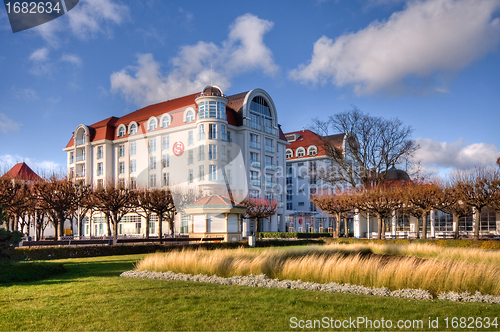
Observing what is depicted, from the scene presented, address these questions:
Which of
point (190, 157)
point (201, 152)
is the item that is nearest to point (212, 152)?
point (201, 152)

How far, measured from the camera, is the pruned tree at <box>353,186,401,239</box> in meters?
39.1

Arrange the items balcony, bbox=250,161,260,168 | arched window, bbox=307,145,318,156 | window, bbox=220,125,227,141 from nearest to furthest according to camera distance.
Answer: window, bbox=220,125,227,141
balcony, bbox=250,161,260,168
arched window, bbox=307,145,318,156

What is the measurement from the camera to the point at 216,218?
32.6m

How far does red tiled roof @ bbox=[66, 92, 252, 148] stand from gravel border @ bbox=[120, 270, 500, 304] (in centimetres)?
4756

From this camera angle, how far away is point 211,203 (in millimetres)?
32500

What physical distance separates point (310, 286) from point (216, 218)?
2262cm

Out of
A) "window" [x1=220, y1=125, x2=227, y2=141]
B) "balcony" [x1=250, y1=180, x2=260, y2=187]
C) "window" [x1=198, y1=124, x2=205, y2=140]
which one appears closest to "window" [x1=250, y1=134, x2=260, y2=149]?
"balcony" [x1=250, y1=180, x2=260, y2=187]

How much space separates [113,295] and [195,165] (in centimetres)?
4822

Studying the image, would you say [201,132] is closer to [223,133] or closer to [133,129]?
[223,133]

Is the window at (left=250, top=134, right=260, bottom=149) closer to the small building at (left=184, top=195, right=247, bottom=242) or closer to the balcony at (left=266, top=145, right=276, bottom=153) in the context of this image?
the balcony at (left=266, top=145, right=276, bottom=153)

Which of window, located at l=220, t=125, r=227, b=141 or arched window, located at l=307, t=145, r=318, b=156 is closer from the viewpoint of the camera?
window, located at l=220, t=125, r=227, b=141

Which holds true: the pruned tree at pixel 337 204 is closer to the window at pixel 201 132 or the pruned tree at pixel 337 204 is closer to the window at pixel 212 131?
the window at pixel 212 131

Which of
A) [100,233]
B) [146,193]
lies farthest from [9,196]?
[100,233]

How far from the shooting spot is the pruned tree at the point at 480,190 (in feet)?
105
